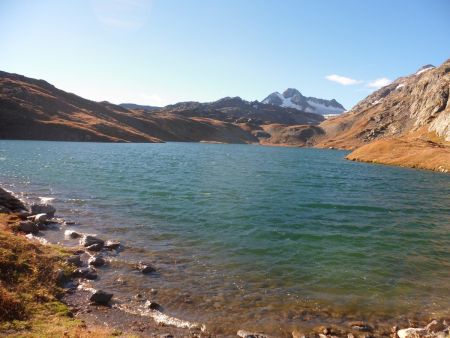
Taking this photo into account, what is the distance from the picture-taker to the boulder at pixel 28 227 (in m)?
26.9

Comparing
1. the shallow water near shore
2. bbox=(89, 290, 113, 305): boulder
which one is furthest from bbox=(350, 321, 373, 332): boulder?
bbox=(89, 290, 113, 305): boulder

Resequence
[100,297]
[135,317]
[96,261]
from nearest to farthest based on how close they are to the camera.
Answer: [135,317]
[100,297]
[96,261]

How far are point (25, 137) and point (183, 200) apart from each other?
537 ft

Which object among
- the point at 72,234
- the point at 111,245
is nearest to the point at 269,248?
the point at 111,245

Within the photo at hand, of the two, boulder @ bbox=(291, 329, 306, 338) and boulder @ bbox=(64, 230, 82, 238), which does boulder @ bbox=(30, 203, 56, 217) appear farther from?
boulder @ bbox=(291, 329, 306, 338)

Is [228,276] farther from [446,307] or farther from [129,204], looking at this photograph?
[129,204]

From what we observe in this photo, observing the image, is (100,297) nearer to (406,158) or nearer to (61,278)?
(61,278)

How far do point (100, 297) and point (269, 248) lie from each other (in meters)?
13.0

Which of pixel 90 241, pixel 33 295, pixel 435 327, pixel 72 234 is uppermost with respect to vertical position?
pixel 435 327

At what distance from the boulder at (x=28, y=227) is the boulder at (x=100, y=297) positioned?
12703mm

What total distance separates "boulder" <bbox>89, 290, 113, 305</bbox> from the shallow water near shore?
95cm

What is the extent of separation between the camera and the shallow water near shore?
1825 centimetres

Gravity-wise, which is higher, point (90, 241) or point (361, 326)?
point (361, 326)

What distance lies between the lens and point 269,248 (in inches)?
1046
